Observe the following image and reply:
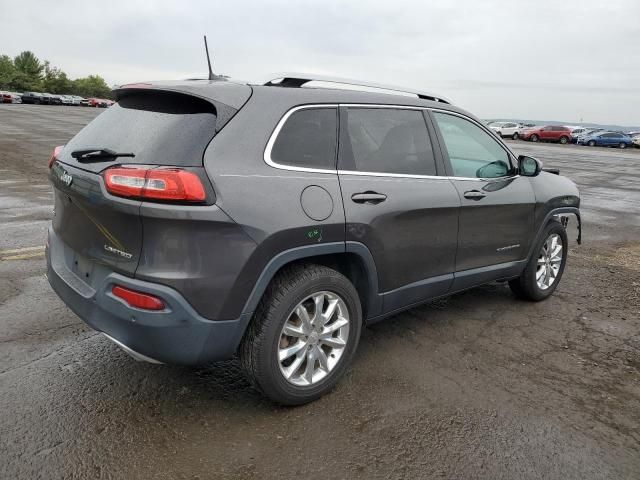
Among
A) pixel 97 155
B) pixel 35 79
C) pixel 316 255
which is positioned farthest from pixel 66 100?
pixel 316 255

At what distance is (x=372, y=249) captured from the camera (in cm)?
324

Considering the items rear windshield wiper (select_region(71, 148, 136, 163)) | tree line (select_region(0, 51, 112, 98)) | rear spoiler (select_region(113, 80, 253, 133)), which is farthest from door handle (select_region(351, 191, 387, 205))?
tree line (select_region(0, 51, 112, 98))

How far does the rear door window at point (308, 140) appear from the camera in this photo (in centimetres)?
293

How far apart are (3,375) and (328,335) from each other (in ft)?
6.35

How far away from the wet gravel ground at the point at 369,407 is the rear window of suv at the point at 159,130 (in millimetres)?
1347

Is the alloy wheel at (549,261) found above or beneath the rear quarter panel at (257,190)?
beneath

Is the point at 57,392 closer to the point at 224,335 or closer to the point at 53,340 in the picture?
the point at 53,340

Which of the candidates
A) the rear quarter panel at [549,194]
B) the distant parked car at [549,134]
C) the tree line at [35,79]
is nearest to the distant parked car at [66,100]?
the tree line at [35,79]

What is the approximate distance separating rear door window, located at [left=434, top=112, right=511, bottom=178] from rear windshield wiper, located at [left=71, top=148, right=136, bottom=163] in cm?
217

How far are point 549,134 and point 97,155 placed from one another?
169ft

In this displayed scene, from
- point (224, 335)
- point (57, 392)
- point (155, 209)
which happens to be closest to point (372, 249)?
point (224, 335)

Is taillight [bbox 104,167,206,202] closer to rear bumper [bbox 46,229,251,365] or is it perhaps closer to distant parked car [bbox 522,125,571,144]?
rear bumper [bbox 46,229,251,365]

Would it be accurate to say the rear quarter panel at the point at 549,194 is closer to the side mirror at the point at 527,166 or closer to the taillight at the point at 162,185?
the side mirror at the point at 527,166

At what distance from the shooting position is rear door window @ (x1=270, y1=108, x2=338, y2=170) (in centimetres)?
293
